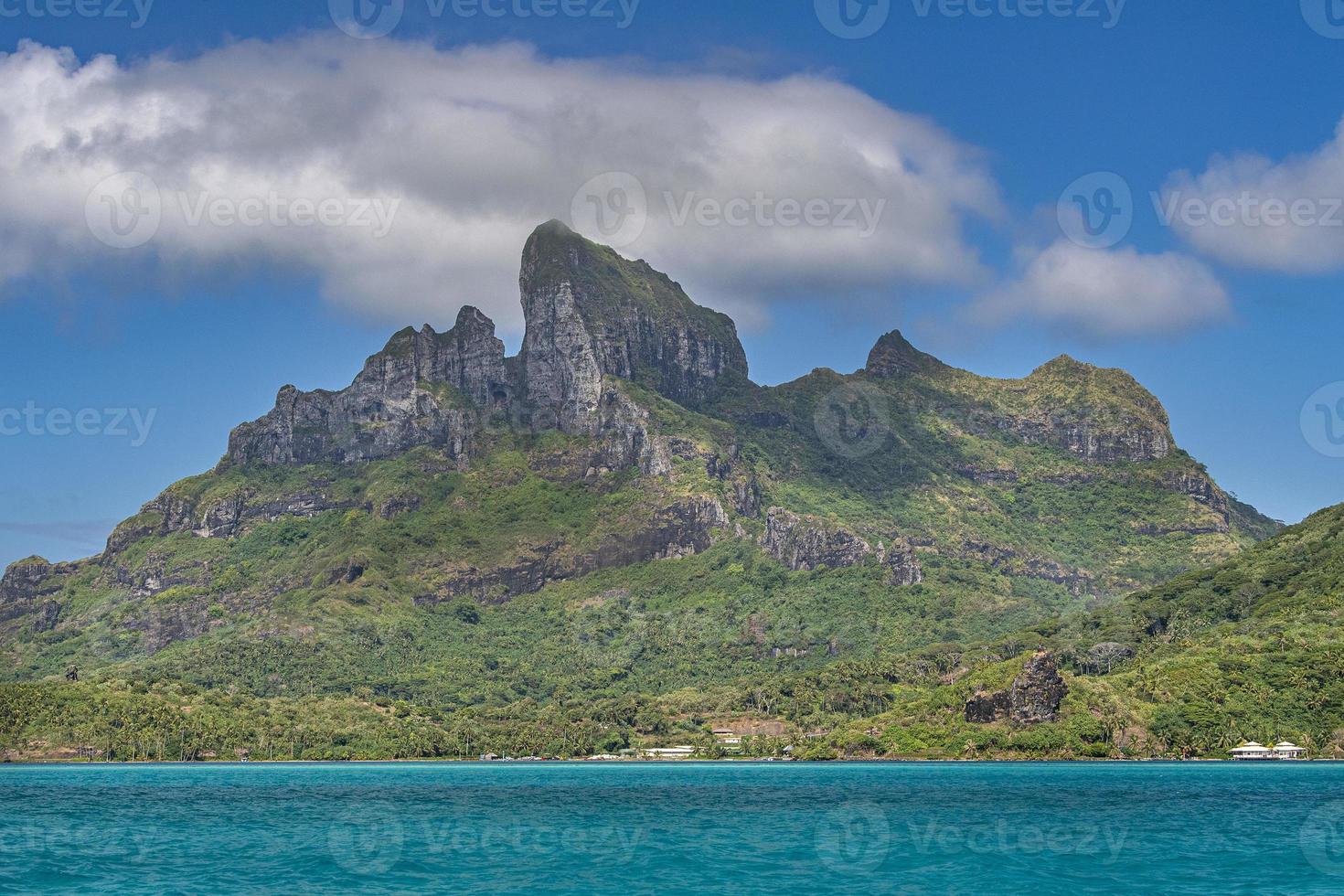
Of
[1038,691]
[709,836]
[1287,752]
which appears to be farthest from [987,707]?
[709,836]

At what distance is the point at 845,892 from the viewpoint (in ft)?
189

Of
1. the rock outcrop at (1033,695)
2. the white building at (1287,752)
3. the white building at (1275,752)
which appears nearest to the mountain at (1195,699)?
the rock outcrop at (1033,695)

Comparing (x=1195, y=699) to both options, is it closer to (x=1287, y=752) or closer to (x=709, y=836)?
(x=1287, y=752)

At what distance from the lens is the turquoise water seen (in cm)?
6144

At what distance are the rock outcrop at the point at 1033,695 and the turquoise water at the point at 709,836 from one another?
36.1 m

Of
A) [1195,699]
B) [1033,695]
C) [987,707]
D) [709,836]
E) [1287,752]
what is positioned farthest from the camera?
[987,707]

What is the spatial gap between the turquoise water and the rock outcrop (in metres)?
36.1

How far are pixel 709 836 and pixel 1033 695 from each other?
110044 mm

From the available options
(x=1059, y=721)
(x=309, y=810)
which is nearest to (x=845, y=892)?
(x=309, y=810)

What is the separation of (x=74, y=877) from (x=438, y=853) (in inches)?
753

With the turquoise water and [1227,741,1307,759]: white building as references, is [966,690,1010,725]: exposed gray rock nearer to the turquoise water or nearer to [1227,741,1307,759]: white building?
[1227,741,1307,759]: white building

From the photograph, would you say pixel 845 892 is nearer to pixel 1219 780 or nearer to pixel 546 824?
pixel 546 824

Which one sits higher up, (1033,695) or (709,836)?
(1033,695)

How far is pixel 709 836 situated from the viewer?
80750 mm
